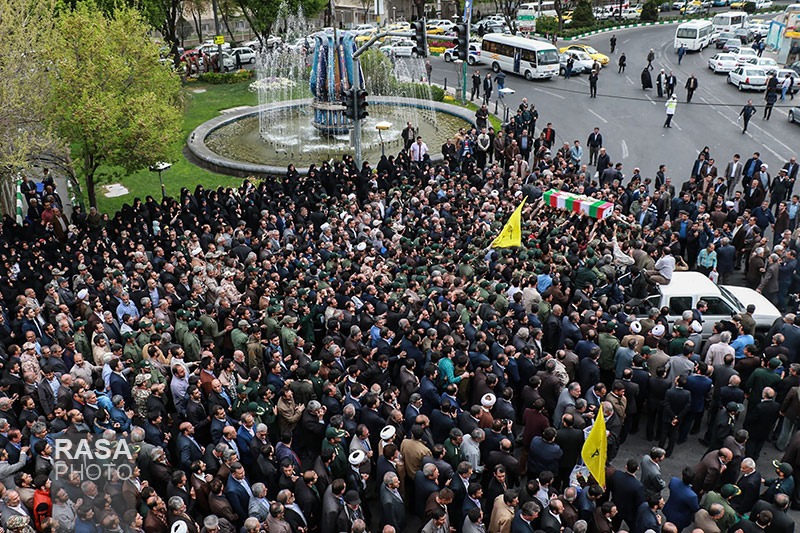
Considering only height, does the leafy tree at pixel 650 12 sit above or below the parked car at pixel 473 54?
above

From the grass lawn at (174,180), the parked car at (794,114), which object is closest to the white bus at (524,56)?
the parked car at (794,114)

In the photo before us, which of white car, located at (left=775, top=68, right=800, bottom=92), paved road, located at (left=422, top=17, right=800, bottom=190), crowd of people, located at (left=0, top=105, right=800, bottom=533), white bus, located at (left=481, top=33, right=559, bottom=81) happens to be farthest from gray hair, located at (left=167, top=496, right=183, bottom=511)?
white car, located at (left=775, top=68, right=800, bottom=92)

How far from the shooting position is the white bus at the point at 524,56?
3850 centimetres

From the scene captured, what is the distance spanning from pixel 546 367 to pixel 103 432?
645 cm

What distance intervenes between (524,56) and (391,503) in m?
35.9

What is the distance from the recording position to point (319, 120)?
1080 inches

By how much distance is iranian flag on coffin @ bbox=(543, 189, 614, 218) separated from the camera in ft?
49.3

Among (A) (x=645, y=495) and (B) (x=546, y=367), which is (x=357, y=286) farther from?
(A) (x=645, y=495)

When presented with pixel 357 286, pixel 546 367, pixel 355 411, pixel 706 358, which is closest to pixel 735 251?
pixel 706 358

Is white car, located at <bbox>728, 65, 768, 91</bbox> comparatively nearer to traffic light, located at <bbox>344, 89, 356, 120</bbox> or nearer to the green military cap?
traffic light, located at <bbox>344, 89, 356, 120</bbox>

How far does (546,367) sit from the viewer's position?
9.99m

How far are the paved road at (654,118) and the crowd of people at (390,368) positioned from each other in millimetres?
9259

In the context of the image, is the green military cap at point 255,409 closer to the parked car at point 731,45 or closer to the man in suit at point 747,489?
the man in suit at point 747,489

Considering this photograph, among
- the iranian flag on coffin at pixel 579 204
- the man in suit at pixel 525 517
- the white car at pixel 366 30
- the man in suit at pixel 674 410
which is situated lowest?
the man in suit at pixel 674 410
